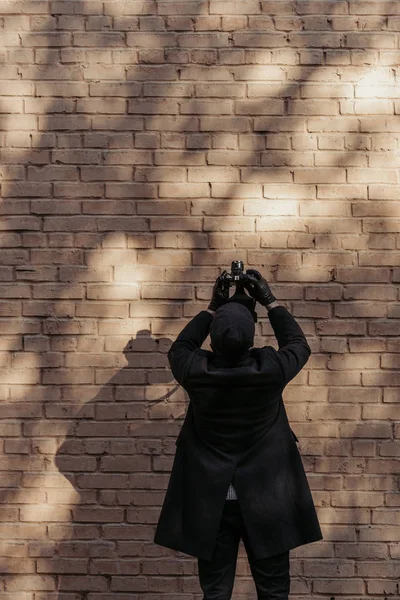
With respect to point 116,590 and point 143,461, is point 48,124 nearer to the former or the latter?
point 143,461

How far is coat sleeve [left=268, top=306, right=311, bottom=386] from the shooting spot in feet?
11.2

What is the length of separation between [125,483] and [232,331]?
1470 millimetres

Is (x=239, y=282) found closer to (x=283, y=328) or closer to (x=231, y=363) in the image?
(x=283, y=328)

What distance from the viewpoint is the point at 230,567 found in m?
3.50

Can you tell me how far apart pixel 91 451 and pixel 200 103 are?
73.8 inches

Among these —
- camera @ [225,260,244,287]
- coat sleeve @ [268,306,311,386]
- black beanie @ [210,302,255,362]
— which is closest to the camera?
black beanie @ [210,302,255,362]

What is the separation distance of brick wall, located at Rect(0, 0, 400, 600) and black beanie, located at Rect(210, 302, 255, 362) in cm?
104

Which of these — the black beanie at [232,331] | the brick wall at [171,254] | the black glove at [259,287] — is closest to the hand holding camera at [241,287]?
the black glove at [259,287]

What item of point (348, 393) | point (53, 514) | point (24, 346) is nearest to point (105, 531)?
point (53, 514)

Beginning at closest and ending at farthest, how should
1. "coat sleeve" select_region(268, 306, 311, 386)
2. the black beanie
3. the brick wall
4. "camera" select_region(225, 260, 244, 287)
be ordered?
the black beanie
"coat sleeve" select_region(268, 306, 311, 386)
"camera" select_region(225, 260, 244, 287)
the brick wall

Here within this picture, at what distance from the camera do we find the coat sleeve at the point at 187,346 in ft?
11.2

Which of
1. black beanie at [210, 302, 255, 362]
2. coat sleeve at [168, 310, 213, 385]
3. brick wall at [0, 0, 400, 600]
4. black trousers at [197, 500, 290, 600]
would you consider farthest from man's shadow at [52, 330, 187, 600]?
black beanie at [210, 302, 255, 362]

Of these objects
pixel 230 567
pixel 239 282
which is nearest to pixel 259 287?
pixel 239 282

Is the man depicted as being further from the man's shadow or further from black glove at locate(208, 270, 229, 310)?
the man's shadow
